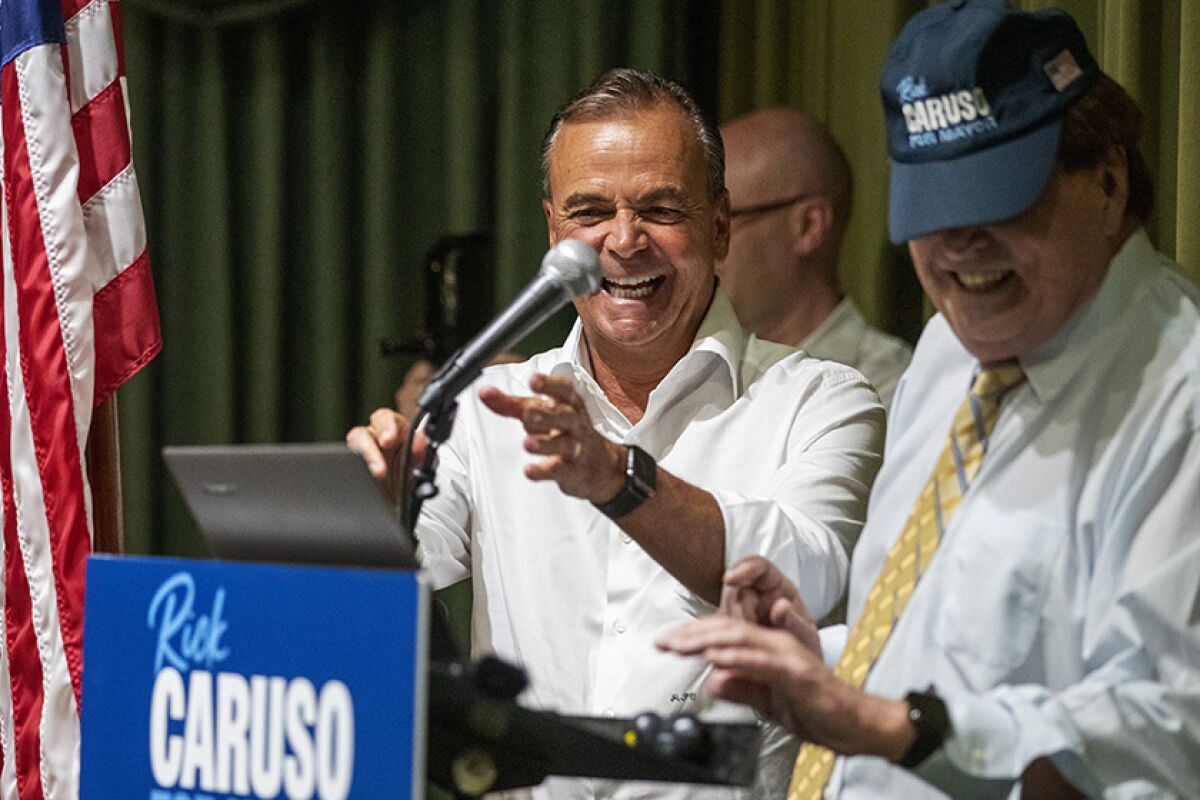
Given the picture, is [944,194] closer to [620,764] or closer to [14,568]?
[620,764]

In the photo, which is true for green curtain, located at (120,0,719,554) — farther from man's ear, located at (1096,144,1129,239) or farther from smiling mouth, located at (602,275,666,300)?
man's ear, located at (1096,144,1129,239)

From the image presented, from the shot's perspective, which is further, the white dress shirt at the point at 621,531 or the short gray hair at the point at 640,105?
the short gray hair at the point at 640,105

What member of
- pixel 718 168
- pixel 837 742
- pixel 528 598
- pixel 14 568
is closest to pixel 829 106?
pixel 718 168

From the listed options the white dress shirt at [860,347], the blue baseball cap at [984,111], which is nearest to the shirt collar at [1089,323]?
the blue baseball cap at [984,111]

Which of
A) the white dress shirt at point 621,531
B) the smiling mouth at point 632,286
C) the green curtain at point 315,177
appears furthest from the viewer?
the green curtain at point 315,177

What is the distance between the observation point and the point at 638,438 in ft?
6.61

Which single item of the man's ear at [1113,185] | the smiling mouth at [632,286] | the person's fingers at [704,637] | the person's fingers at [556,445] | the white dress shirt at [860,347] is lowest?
the white dress shirt at [860,347]

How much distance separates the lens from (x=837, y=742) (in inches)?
48.0

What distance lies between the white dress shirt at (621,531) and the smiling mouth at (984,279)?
48 cm

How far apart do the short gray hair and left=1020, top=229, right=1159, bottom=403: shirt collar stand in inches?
28.5

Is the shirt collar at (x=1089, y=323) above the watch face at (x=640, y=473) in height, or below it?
above

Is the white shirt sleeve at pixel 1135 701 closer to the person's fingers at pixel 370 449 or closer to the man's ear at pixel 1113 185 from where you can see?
the man's ear at pixel 1113 185

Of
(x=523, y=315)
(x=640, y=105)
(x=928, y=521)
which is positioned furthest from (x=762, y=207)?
(x=523, y=315)

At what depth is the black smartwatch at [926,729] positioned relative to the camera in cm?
122
